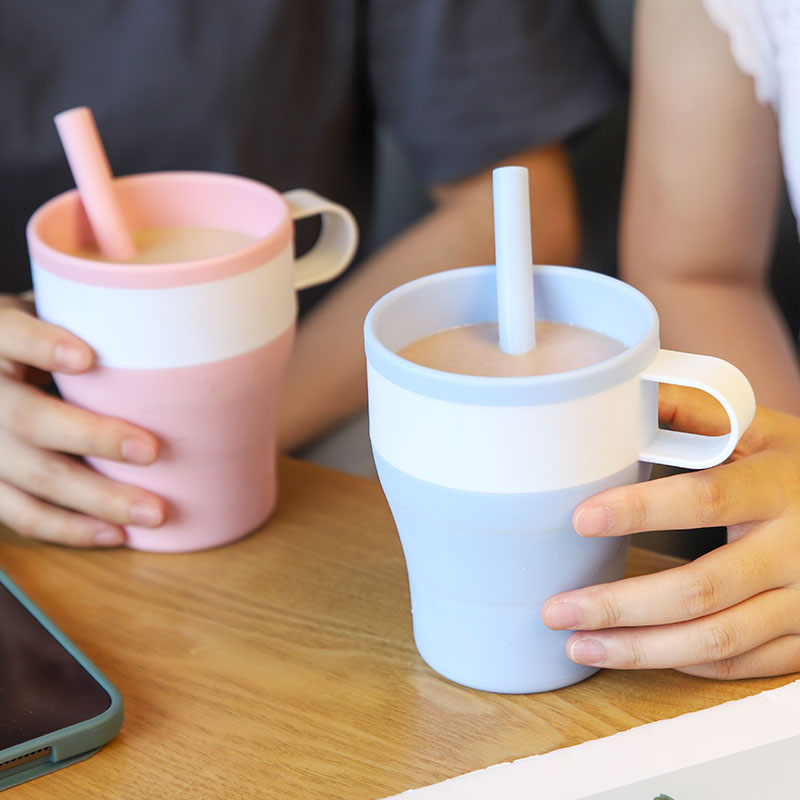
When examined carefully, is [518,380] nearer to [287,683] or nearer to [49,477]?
[287,683]

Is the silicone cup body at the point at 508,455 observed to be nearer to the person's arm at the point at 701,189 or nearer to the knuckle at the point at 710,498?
the knuckle at the point at 710,498

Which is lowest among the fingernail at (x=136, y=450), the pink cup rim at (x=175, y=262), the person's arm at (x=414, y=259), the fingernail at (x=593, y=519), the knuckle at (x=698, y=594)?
the person's arm at (x=414, y=259)

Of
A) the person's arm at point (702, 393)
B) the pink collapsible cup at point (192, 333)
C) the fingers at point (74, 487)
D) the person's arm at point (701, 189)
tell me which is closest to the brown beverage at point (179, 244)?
the pink collapsible cup at point (192, 333)

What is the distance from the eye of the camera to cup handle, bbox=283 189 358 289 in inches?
22.7

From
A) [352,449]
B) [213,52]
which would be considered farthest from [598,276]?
[213,52]

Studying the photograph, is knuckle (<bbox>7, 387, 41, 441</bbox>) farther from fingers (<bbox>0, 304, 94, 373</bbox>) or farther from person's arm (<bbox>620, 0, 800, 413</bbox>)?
person's arm (<bbox>620, 0, 800, 413</bbox>)

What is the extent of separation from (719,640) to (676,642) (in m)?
0.02

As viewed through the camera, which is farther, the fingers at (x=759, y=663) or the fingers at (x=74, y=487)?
the fingers at (x=74, y=487)

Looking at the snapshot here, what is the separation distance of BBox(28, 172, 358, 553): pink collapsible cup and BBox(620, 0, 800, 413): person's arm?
31cm

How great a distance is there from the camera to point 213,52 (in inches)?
34.9

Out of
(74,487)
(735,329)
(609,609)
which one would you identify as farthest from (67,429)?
(735,329)

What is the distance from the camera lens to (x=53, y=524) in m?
0.55

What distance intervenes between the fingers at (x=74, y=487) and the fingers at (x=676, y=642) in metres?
0.23

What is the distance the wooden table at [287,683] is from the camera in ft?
1.34
